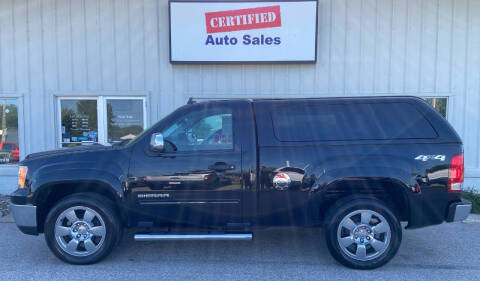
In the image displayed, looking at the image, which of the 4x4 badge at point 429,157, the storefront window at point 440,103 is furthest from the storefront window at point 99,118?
the storefront window at point 440,103

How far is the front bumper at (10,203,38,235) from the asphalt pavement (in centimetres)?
48

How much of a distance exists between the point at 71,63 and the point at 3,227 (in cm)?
358

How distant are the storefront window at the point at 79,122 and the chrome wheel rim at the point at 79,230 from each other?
12.3 feet

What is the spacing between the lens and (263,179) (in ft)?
12.5

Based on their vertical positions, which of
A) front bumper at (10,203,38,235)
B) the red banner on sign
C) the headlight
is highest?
the red banner on sign

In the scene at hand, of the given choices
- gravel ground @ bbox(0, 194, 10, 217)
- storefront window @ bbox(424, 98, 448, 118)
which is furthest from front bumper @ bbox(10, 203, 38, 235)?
storefront window @ bbox(424, 98, 448, 118)

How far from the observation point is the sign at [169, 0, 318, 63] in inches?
273

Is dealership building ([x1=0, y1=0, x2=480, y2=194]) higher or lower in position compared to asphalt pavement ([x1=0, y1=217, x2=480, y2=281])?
higher

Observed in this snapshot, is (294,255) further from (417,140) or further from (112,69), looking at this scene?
(112,69)

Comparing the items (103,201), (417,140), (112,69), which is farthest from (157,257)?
(112,69)

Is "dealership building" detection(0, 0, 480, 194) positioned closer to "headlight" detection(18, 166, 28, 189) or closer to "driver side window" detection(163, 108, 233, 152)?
"driver side window" detection(163, 108, 233, 152)

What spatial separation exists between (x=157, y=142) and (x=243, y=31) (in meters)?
4.14

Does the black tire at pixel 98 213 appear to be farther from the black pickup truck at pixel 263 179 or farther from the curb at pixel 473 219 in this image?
the curb at pixel 473 219

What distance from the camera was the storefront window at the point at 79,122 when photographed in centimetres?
732
